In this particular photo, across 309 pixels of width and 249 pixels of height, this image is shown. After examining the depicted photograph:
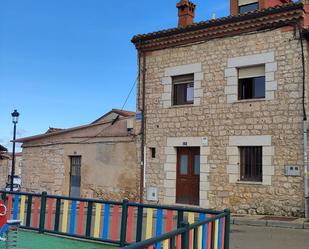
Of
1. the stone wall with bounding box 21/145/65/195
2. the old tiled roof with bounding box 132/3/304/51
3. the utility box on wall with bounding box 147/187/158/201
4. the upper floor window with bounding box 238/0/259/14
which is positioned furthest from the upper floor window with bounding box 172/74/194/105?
the stone wall with bounding box 21/145/65/195

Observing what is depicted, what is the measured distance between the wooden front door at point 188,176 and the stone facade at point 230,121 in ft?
0.86

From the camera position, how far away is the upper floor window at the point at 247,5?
61.1ft

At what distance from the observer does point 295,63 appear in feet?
47.4

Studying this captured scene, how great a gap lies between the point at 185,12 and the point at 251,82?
4.94 m

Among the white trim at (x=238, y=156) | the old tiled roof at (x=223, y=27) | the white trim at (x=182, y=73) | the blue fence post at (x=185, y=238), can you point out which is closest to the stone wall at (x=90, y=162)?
the white trim at (x=182, y=73)

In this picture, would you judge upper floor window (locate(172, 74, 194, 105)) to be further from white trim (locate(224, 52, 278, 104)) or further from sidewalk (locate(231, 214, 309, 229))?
sidewalk (locate(231, 214, 309, 229))

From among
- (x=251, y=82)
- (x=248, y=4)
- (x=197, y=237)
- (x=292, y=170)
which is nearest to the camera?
(x=197, y=237)

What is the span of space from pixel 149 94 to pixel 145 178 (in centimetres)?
331

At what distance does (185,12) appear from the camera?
61.4 ft

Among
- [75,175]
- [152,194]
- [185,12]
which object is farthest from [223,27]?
[75,175]

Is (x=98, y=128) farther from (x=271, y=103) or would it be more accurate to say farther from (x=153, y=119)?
(x=271, y=103)

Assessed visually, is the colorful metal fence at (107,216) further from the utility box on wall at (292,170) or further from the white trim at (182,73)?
the white trim at (182,73)

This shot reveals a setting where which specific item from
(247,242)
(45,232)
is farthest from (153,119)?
(45,232)

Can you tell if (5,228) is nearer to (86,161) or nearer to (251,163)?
(251,163)
